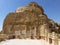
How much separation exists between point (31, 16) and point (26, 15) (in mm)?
1541

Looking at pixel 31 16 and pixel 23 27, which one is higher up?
pixel 31 16

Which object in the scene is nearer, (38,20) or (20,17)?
(38,20)

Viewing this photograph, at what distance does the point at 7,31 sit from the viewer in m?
30.8

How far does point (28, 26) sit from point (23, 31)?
2047 millimetres

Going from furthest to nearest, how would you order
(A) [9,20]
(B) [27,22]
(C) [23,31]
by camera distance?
(A) [9,20], (B) [27,22], (C) [23,31]

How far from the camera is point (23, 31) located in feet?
92.7

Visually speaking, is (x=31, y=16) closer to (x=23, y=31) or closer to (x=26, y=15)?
(x=26, y=15)

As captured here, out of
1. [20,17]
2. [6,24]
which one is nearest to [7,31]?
[6,24]

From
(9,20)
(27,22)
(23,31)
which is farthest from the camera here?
(9,20)

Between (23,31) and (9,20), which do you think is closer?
(23,31)

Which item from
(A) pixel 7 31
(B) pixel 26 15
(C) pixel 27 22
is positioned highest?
(B) pixel 26 15

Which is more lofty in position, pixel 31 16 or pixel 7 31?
pixel 31 16

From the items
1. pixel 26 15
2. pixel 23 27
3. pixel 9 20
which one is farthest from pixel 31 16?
pixel 9 20

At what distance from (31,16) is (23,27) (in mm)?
3522
